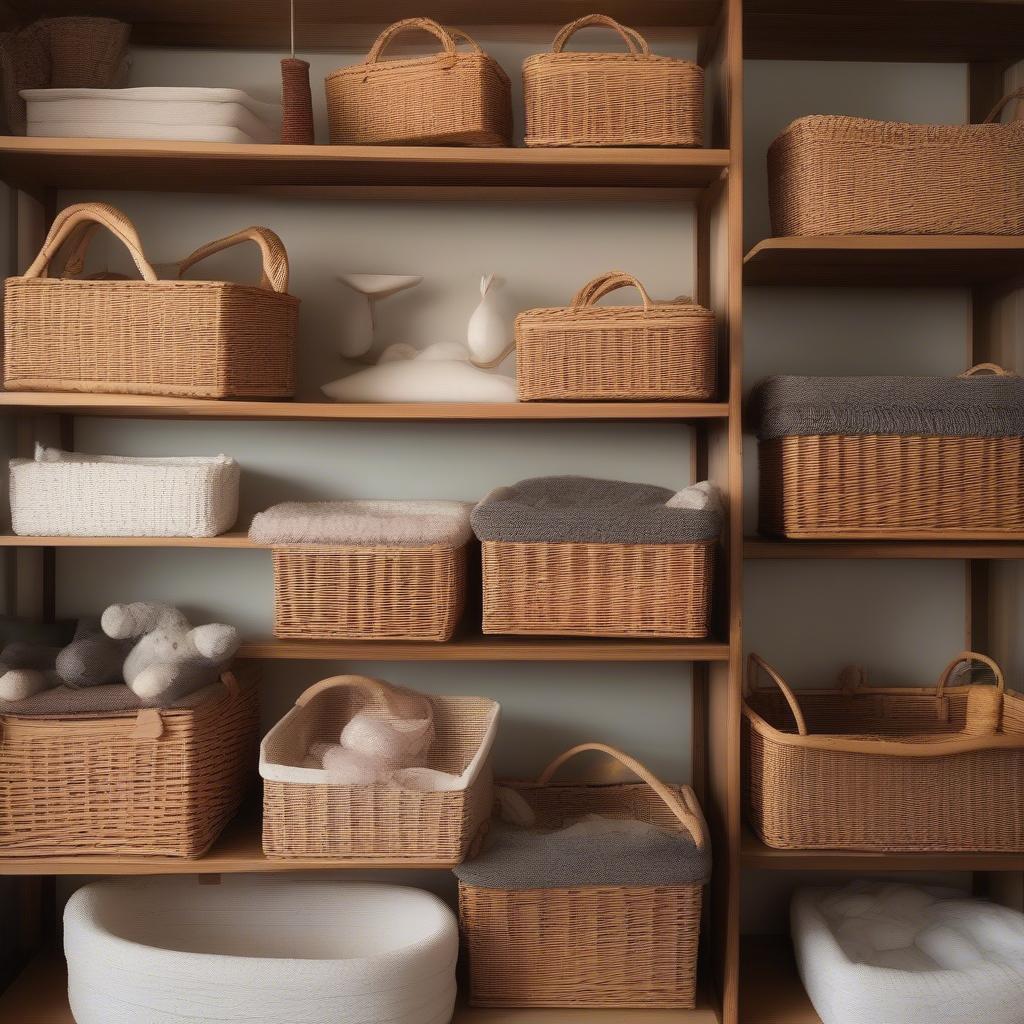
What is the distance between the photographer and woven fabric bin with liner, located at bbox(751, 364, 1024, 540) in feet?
6.50

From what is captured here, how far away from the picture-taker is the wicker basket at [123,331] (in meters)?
1.94

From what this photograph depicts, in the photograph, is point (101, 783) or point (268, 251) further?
point (268, 251)

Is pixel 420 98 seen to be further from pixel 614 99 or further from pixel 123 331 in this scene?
pixel 123 331

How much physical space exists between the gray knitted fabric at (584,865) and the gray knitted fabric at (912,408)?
0.86 metres

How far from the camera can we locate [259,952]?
6.88 feet

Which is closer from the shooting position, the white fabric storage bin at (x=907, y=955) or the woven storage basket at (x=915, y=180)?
the white fabric storage bin at (x=907, y=955)

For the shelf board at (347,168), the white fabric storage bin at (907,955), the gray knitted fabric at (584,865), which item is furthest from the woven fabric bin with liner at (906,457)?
the white fabric storage bin at (907,955)

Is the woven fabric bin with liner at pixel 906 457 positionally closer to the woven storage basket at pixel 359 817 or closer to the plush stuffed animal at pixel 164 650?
the woven storage basket at pixel 359 817

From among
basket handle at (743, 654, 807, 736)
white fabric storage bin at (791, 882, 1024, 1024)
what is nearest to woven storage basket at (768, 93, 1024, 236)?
basket handle at (743, 654, 807, 736)

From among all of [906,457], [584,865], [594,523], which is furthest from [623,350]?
[584,865]

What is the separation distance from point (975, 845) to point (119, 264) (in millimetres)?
2196

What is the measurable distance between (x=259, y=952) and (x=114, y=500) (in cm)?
97

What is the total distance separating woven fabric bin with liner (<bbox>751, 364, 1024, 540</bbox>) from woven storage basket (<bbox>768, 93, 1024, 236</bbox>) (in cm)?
31

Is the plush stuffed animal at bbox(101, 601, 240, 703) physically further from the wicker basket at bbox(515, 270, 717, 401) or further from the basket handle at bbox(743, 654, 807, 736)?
the basket handle at bbox(743, 654, 807, 736)
